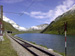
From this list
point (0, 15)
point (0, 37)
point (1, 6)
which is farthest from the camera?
point (0, 15)

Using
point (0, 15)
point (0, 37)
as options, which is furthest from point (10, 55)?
point (0, 15)

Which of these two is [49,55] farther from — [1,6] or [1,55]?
[1,6]

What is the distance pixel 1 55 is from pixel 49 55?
7.33 meters

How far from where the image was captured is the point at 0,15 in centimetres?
5334

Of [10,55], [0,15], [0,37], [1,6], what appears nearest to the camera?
[10,55]

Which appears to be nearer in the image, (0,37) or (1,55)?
(1,55)

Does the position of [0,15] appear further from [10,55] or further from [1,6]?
[10,55]

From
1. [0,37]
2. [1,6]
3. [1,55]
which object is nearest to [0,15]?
[1,6]

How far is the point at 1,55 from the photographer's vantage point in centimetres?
1734

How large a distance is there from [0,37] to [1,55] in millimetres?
24511

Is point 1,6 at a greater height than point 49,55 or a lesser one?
greater

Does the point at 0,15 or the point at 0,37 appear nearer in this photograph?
the point at 0,37

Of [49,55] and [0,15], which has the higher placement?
[0,15]

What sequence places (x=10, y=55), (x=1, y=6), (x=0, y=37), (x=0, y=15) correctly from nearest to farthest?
(x=10, y=55), (x=0, y=37), (x=1, y=6), (x=0, y=15)
